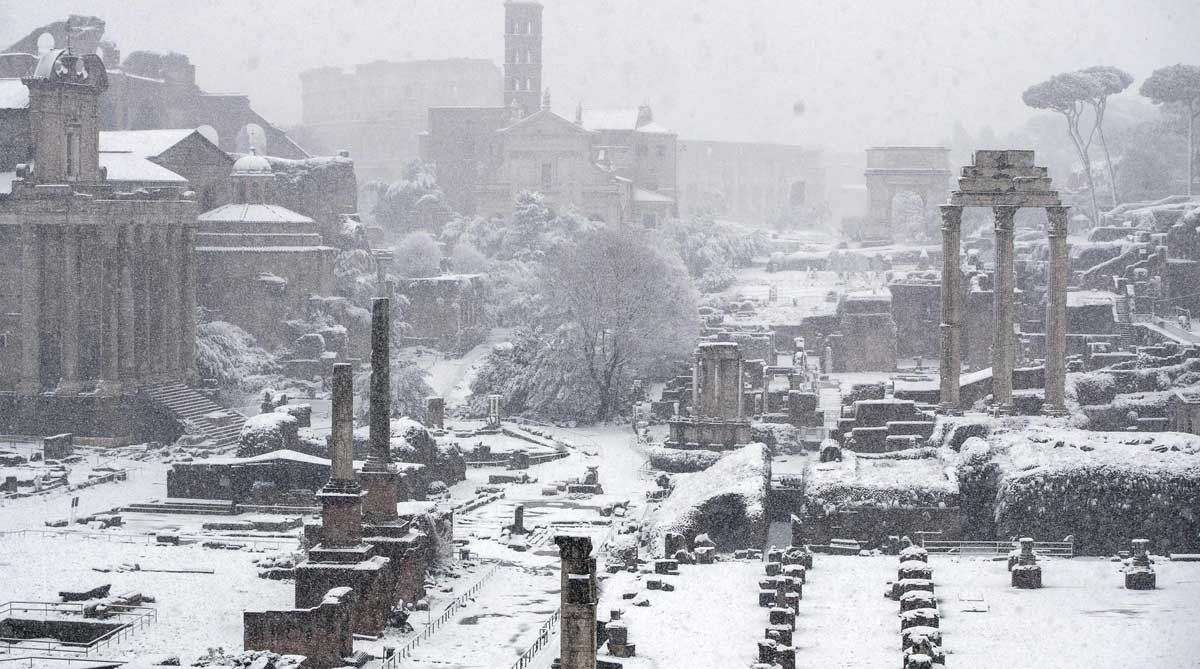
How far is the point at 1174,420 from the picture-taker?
4762 cm

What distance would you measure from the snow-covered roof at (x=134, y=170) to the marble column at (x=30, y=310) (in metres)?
8.63

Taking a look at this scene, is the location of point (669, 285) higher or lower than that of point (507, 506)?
higher

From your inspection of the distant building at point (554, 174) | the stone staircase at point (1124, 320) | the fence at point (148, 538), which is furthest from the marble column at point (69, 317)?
the distant building at point (554, 174)

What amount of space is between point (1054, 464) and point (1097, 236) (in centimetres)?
4094

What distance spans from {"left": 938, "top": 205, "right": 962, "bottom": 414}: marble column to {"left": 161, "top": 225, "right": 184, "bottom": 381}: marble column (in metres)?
26.7

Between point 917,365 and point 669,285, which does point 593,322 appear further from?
point 917,365

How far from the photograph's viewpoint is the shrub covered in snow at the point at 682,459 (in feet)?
155

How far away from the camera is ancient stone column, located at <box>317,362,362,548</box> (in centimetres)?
3306

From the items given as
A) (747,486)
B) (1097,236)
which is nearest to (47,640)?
(747,486)

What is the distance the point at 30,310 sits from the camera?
2151 inches

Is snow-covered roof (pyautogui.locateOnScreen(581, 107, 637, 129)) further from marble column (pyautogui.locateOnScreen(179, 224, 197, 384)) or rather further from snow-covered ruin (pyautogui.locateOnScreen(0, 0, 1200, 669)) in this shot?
marble column (pyautogui.locateOnScreen(179, 224, 197, 384))

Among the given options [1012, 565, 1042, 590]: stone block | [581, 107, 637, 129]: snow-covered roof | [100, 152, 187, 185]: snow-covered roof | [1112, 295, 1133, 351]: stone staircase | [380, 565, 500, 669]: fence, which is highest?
[581, 107, 637, 129]: snow-covered roof

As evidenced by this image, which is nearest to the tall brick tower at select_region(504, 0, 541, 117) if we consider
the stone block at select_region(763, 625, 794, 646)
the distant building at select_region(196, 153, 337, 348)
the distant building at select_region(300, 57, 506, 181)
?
the distant building at select_region(300, 57, 506, 181)

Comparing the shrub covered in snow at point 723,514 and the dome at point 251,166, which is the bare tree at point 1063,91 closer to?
the dome at point 251,166
